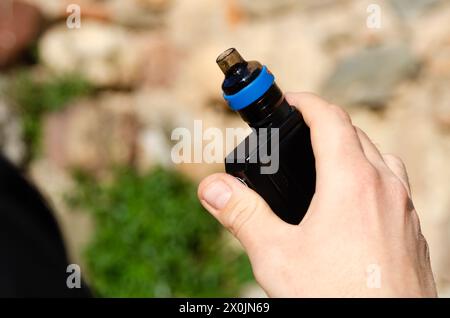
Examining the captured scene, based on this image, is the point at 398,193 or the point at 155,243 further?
the point at 155,243

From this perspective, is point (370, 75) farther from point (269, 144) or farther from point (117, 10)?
point (269, 144)

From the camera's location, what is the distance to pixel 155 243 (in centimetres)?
350

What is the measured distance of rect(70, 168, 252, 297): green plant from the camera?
3.32 m

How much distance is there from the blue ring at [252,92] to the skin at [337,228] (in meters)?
0.07

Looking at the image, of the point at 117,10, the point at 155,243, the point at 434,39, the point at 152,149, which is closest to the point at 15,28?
the point at 117,10

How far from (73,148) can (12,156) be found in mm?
375

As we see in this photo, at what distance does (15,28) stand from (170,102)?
112 centimetres

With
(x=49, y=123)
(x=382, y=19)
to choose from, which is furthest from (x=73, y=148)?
(x=382, y=19)

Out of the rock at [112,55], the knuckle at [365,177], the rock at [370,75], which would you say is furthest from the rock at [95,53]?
the knuckle at [365,177]

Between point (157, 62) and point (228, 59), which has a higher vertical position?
point (157, 62)

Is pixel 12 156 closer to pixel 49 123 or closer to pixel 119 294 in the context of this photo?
pixel 49 123

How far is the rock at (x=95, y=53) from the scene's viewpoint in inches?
163

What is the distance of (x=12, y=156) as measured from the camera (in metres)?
3.96
